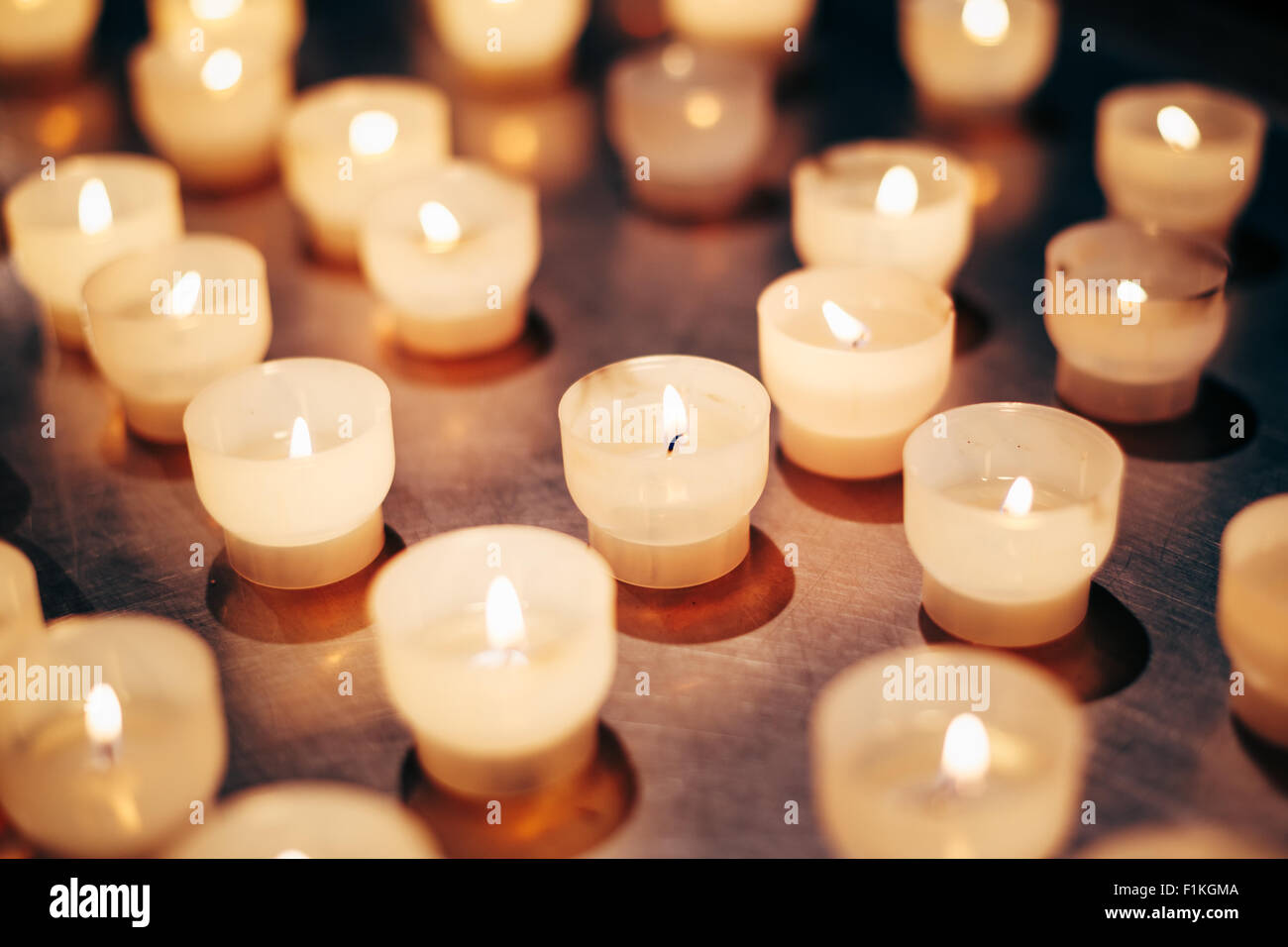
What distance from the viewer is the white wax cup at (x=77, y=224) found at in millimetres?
1738

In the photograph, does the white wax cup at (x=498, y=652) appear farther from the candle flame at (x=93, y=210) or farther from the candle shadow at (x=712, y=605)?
the candle flame at (x=93, y=210)

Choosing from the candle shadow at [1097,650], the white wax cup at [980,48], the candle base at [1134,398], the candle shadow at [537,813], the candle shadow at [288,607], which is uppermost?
the white wax cup at [980,48]

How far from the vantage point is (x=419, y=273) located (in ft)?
5.58

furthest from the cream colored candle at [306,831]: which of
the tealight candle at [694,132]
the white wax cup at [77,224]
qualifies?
the tealight candle at [694,132]

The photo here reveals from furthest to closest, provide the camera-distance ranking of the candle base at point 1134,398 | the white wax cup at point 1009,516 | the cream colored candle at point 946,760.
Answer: the candle base at point 1134,398 < the white wax cup at point 1009,516 < the cream colored candle at point 946,760

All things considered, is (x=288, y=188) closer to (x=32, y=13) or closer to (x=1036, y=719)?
(x=32, y=13)

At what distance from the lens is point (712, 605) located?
135cm

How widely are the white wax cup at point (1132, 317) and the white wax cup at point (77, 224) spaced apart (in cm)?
113

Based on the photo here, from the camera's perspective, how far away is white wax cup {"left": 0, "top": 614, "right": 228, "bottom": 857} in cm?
110

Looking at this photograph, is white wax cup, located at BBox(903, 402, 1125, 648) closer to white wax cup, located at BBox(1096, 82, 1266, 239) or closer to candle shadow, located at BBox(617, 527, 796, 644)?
candle shadow, located at BBox(617, 527, 796, 644)

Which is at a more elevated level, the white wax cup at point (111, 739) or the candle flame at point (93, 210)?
the candle flame at point (93, 210)

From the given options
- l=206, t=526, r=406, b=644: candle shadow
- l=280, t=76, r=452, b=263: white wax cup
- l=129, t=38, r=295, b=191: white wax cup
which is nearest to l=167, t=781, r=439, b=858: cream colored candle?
l=206, t=526, r=406, b=644: candle shadow
